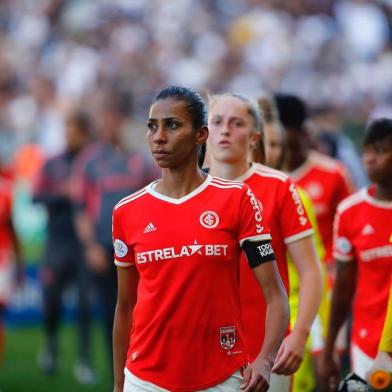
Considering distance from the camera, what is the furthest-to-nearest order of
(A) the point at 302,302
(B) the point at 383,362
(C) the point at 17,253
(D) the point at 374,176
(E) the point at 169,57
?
(E) the point at 169,57
(C) the point at 17,253
(D) the point at 374,176
(A) the point at 302,302
(B) the point at 383,362

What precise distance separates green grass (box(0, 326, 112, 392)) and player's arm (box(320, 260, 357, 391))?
15.2ft

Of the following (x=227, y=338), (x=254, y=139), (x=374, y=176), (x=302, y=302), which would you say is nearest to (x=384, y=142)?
(x=374, y=176)

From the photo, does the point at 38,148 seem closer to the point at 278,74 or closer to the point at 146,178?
the point at 278,74

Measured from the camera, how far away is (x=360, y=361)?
669 cm

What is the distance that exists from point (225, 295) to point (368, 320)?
222 cm

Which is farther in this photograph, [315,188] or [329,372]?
[315,188]

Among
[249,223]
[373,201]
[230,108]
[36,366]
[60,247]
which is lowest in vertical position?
[36,366]

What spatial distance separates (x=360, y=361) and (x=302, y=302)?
111cm

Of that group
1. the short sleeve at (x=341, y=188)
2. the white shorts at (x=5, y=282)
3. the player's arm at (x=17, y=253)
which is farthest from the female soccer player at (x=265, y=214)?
the player's arm at (x=17, y=253)

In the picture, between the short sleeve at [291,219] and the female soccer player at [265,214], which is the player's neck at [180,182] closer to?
the female soccer player at [265,214]

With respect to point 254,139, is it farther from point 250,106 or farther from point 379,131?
point 379,131

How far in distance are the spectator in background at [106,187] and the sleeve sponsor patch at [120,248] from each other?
614 cm

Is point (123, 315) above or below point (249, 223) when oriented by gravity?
below

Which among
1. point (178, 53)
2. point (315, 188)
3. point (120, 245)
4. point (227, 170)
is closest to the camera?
point (120, 245)
